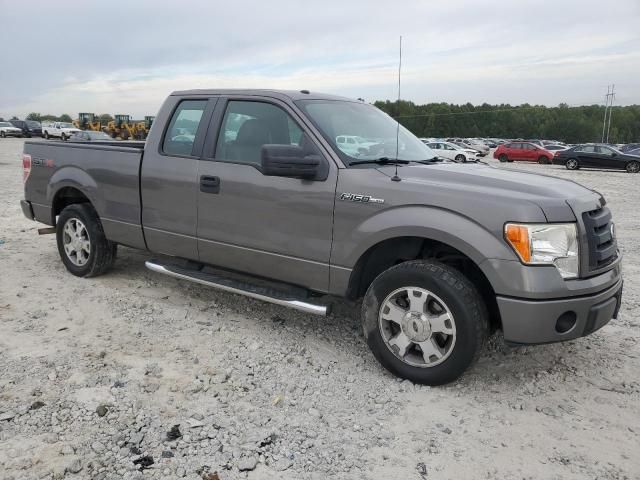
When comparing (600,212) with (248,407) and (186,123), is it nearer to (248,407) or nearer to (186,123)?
(248,407)

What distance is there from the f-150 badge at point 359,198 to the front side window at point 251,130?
657 mm

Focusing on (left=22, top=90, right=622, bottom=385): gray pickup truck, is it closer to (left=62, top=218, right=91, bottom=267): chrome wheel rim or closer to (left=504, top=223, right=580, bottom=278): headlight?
(left=504, top=223, right=580, bottom=278): headlight

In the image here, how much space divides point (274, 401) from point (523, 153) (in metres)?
36.4

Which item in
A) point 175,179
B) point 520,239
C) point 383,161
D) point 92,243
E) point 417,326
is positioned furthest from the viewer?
Result: point 92,243

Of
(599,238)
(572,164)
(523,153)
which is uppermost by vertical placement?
(599,238)

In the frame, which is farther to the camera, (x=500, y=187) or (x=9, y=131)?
(x=9, y=131)

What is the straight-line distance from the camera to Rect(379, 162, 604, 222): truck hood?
3.30 meters

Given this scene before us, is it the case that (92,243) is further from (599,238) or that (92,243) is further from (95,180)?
(599,238)

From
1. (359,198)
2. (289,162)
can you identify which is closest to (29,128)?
(289,162)

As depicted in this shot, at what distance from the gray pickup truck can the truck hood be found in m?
0.01

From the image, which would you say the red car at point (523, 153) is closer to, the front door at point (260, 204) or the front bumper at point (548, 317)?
the front door at point (260, 204)

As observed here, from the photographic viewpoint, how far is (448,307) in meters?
3.42

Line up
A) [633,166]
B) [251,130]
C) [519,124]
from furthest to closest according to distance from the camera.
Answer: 1. [519,124]
2. [633,166]
3. [251,130]

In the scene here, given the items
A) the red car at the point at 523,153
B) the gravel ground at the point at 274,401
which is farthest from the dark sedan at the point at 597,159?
the gravel ground at the point at 274,401
